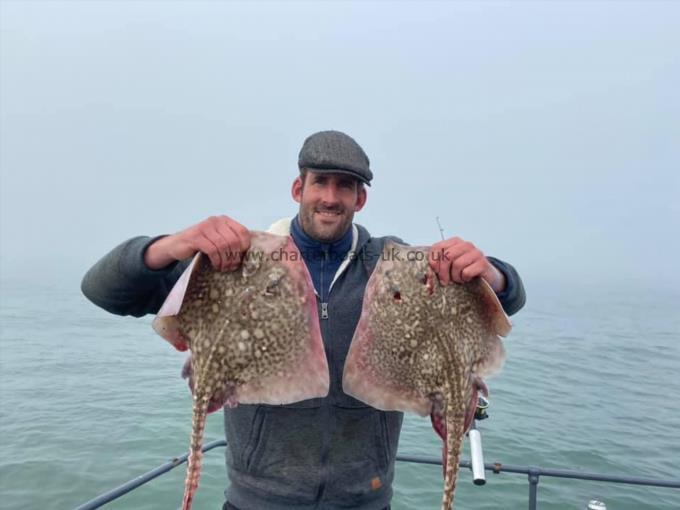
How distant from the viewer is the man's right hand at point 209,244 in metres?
2.54

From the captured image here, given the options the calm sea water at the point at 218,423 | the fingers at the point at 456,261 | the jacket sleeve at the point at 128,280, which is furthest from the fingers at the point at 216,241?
the calm sea water at the point at 218,423

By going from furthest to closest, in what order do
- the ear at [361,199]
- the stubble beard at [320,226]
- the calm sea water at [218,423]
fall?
1. the calm sea water at [218,423]
2. the ear at [361,199]
3. the stubble beard at [320,226]

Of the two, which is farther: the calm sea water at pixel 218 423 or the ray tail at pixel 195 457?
→ the calm sea water at pixel 218 423

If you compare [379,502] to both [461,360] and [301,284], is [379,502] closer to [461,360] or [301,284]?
[461,360]

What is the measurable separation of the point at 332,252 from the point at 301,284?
62 cm

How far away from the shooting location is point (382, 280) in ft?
9.37

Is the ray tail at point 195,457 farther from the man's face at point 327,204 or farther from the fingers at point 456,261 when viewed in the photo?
the fingers at point 456,261

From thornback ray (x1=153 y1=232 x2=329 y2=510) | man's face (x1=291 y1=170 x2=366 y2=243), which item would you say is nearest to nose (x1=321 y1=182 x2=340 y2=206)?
man's face (x1=291 y1=170 x2=366 y2=243)

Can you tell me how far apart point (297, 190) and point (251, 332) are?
1.12 meters

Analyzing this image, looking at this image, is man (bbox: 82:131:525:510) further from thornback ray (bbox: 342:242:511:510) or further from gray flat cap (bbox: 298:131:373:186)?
thornback ray (bbox: 342:242:511:510)

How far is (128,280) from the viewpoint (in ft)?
8.93

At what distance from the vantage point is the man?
2.71m

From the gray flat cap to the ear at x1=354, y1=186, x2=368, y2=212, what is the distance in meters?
0.11

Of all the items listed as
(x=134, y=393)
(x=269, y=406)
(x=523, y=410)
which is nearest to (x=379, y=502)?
(x=269, y=406)
